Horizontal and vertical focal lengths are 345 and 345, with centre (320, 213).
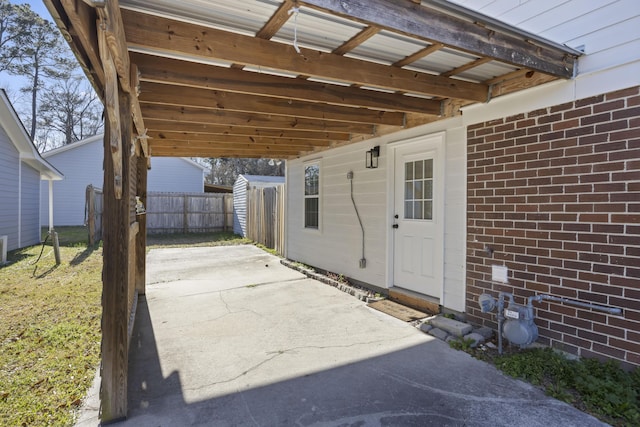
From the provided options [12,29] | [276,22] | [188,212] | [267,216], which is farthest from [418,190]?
[12,29]

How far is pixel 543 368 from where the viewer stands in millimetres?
2854

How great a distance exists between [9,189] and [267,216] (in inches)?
254

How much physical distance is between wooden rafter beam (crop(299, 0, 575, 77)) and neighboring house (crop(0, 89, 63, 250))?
9.03 m

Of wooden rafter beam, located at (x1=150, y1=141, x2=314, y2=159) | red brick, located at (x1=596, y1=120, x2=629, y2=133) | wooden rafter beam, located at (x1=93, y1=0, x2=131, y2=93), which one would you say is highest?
wooden rafter beam, located at (x1=150, y1=141, x2=314, y2=159)

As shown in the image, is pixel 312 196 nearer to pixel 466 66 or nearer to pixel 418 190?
pixel 418 190

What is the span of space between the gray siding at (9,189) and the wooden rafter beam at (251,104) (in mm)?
7246

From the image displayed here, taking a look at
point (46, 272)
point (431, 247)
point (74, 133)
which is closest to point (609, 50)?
point (431, 247)

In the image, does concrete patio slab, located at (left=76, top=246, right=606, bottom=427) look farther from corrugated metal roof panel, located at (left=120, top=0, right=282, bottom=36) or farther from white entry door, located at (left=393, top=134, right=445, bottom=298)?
corrugated metal roof panel, located at (left=120, top=0, right=282, bottom=36)

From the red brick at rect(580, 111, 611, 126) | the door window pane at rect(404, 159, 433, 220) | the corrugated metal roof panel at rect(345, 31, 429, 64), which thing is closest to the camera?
the corrugated metal roof panel at rect(345, 31, 429, 64)

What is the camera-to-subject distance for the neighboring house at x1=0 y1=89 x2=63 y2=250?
819 centimetres

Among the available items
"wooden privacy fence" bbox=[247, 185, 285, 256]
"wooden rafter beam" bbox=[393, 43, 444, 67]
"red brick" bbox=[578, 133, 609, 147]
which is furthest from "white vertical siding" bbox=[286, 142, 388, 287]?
"red brick" bbox=[578, 133, 609, 147]

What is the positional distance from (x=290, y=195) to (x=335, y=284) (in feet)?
10.2

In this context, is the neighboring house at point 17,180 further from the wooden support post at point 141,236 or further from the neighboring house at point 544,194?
the neighboring house at point 544,194

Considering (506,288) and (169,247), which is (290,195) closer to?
(169,247)
